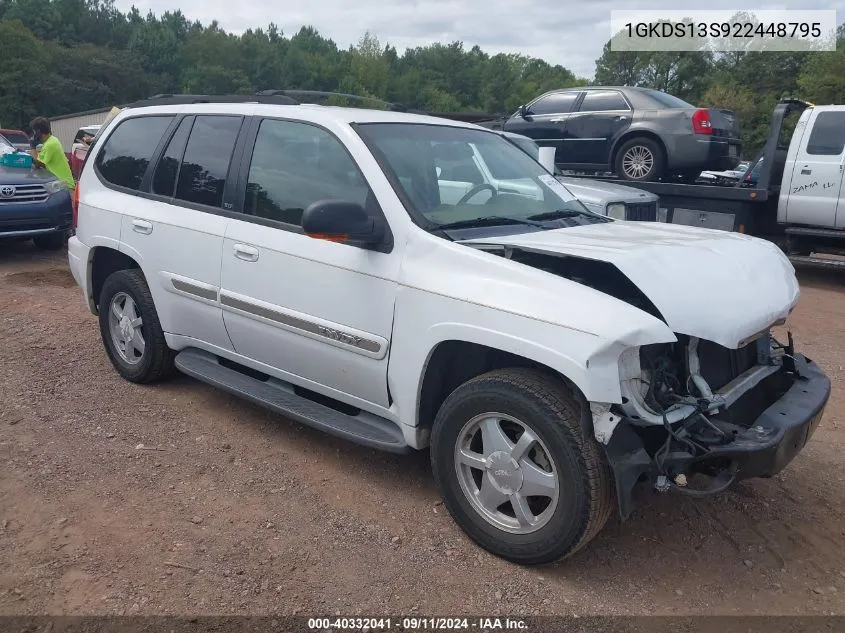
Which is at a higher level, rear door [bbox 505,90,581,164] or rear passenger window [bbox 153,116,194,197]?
rear door [bbox 505,90,581,164]

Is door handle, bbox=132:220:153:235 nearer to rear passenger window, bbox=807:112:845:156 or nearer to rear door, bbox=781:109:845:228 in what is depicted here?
rear door, bbox=781:109:845:228

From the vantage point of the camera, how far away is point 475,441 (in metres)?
3.21

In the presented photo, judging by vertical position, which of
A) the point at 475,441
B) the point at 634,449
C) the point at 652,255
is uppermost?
the point at 652,255

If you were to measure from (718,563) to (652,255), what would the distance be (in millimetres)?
1382

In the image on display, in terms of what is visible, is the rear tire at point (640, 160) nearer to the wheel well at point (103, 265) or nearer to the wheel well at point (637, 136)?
the wheel well at point (637, 136)

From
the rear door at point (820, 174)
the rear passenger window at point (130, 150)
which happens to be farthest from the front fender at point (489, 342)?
the rear door at point (820, 174)

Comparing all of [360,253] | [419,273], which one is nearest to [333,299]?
[360,253]

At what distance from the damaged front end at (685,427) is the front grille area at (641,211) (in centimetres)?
510

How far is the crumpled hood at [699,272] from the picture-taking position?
281 centimetres

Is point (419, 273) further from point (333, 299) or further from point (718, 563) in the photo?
point (718, 563)

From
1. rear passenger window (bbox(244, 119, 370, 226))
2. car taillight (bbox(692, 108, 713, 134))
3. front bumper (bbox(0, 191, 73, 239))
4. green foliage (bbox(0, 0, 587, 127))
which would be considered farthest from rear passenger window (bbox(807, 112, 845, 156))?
green foliage (bbox(0, 0, 587, 127))

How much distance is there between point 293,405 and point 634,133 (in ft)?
26.7

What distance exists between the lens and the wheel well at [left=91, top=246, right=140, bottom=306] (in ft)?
16.5

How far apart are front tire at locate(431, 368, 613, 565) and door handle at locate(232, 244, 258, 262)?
1404 mm
